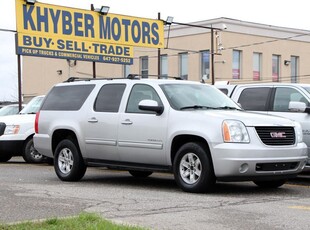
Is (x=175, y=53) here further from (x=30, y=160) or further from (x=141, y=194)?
(x=141, y=194)

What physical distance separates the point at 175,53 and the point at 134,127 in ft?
92.0

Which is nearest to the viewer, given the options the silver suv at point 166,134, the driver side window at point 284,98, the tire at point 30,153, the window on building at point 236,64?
the silver suv at point 166,134

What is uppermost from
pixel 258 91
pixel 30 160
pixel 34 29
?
pixel 34 29

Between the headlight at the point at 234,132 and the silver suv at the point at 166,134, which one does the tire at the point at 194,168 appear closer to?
the silver suv at the point at 166,134

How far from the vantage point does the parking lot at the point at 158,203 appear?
6750 millimetres

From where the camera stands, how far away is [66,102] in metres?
11.2

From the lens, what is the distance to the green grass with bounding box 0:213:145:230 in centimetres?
586

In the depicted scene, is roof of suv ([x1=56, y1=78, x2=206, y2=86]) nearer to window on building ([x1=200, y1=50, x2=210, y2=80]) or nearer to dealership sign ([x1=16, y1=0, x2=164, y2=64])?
dealership sign ([x1=16, y1=0, x2=164, y2=64])

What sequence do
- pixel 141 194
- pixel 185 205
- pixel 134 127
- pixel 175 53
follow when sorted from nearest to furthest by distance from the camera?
1. pixel 185 205
2. pixel 141 194
3. pixel 134 127
4. pixel 175 53

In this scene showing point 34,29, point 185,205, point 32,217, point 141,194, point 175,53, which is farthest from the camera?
point 175,53

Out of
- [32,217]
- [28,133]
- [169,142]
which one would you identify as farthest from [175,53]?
[32,217]

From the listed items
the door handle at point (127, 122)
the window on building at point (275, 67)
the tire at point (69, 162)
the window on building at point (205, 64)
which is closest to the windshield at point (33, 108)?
the tire at point (69, 162)

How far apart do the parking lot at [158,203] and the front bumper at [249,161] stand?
32 cm

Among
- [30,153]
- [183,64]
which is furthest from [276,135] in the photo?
[183,64]
